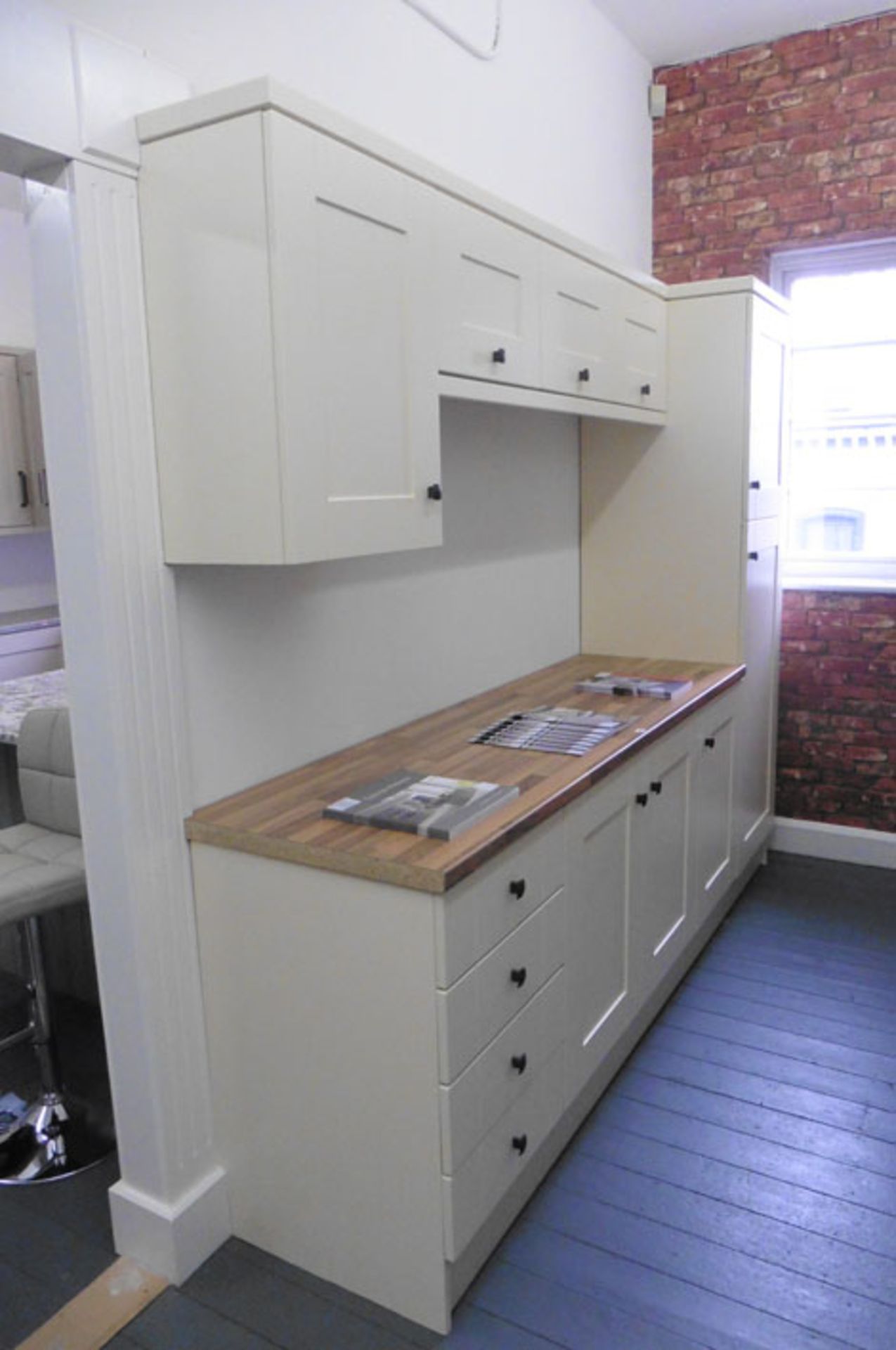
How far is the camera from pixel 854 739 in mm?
3842

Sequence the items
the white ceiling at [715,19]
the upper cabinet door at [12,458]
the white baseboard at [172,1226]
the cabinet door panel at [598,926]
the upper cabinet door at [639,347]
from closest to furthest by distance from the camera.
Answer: the white baseboard at [172,1226]
the cabinet door panel at [598,926]
the upper cabinet door at [639,347]
the white ceiling at [715,19]
the upper cabinet door at [12,458]

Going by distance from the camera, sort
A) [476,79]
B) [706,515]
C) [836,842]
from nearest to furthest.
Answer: [476,79]
[706,515]
[836,842]

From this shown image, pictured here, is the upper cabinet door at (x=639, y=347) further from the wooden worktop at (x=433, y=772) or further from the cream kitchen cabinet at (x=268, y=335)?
the cream kitchen cabinet at (x=268, y=335)

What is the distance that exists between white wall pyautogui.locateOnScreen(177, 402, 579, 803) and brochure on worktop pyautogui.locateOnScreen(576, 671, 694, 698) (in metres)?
0.24

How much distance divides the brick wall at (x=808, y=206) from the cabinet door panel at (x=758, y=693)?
0.65 feet

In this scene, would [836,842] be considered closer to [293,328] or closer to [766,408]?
[766,408]

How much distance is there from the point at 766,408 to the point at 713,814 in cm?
139

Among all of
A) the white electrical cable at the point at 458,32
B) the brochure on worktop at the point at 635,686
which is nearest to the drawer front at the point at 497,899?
the brochure on worktop at the point at 635,686

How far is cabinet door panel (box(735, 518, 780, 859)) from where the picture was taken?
3.38 metres

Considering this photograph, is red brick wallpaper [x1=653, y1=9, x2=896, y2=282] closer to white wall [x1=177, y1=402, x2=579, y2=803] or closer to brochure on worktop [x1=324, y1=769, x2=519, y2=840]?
→ white wall [x1=177, y1=402, x2=579, y2=803]

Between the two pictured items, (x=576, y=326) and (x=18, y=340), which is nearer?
(x=576, y=326)

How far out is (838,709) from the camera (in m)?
3.85

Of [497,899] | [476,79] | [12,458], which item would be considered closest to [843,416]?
[476,79]

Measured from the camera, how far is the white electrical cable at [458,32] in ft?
7.96
